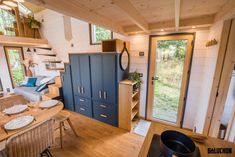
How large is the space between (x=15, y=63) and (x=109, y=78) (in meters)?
4.83

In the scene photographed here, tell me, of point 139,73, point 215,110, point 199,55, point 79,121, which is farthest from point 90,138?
point 199,55

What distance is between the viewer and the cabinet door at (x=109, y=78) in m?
2.33

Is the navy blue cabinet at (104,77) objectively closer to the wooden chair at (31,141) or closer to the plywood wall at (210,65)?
the wooden chair at (31,141)

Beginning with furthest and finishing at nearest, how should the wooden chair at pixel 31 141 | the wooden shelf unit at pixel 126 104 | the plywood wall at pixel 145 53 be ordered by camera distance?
the wooden shelf unit at pixel 126 104, the plywood wall at pixel 145 53, the wooden chair at pixel 31 141

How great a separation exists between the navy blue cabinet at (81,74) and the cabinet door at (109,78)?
481 mm

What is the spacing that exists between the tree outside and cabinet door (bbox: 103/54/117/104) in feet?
3.43

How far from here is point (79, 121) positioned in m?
2.87

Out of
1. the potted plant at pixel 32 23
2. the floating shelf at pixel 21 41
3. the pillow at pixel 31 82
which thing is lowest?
the pillow at pixel 31 82

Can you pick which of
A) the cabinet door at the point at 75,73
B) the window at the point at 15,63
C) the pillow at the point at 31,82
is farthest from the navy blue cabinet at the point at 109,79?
the window at the point at 15,63

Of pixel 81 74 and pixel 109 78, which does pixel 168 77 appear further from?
pixel 81 74

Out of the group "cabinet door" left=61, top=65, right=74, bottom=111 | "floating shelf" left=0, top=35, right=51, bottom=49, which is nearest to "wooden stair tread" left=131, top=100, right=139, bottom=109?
"cabinet door" left=61, top=65, right=74, bottom=111

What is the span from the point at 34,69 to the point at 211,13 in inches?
246

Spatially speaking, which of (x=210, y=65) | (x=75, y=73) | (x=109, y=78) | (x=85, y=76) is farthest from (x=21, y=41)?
(x=210, y=65)

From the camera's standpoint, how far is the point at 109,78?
2441 mm
